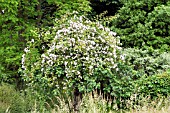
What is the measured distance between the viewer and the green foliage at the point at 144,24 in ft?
30.4

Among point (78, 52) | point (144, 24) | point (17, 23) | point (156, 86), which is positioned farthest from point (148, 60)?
point (17, 23)

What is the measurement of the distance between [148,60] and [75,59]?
2.46m

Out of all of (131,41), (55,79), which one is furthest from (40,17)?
(55,79)

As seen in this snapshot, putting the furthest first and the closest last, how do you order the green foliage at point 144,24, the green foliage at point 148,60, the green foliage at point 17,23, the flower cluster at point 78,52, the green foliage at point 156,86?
the green foliage at point 144,24, the green foliage at point 17,23, the green foliage at point 148,60, the green foliage at point 156,86, the flower cluster at point 78,52

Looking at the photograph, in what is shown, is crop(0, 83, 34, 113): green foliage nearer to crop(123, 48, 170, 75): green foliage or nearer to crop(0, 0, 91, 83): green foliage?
crop(0, 0, 91, 83): green foliage

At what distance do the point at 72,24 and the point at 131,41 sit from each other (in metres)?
3.25

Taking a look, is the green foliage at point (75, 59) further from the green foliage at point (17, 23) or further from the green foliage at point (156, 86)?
the green foliage at point (17, 23)

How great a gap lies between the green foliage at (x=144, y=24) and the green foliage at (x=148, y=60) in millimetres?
588

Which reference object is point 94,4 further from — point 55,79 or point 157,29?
point 55,79

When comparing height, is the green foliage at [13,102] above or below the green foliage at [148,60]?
below

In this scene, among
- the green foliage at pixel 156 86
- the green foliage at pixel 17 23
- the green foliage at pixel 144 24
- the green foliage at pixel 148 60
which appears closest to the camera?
the green foliage at pixel 156 86

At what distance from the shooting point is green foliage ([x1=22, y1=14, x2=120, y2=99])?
6375mm

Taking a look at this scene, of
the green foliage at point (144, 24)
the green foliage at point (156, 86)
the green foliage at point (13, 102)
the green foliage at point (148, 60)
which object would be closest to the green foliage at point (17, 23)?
the green foliage at point (13, 102)

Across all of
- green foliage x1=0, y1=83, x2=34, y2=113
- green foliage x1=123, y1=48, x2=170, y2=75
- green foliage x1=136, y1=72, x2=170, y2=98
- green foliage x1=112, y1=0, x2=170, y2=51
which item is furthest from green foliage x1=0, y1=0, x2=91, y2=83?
green foliage x1=136, y1=72, x2=170, y2=98
